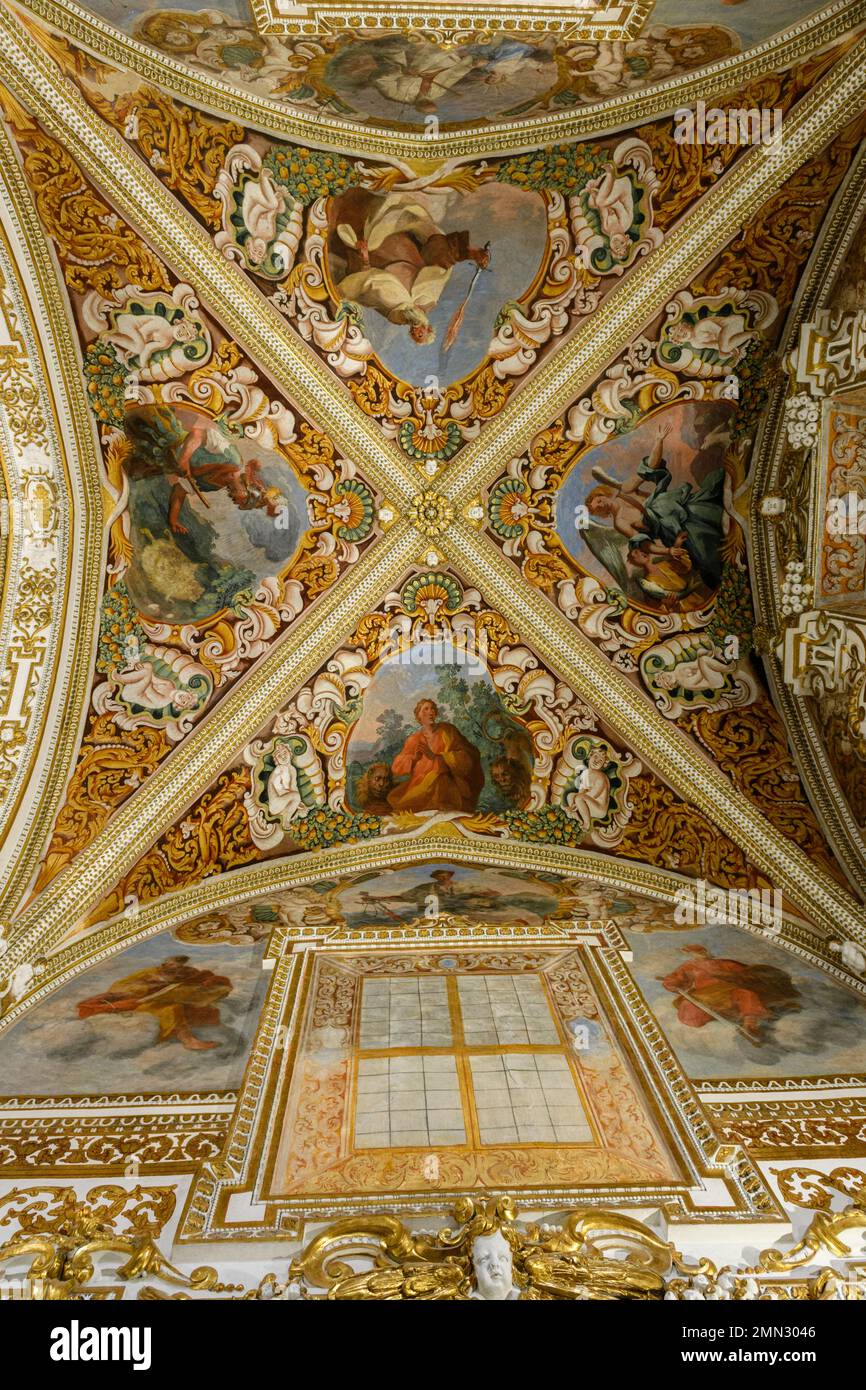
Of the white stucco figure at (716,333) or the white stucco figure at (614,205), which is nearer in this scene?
the white stucco figure at (614,205)

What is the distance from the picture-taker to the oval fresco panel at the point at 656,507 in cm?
743

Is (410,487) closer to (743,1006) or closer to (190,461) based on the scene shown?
(190,461)

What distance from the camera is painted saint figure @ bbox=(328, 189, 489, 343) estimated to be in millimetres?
6660

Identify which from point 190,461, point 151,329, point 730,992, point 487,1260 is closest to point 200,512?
point 190,461

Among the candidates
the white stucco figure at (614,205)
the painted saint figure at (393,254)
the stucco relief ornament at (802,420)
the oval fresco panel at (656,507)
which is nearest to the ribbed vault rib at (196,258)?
the painted saint figure at (393,254)

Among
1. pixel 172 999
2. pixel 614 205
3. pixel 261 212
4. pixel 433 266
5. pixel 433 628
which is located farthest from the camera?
pixel 433 628

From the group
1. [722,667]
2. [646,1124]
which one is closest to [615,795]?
[722,667]

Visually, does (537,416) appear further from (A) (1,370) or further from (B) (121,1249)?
(B) (121,1249)

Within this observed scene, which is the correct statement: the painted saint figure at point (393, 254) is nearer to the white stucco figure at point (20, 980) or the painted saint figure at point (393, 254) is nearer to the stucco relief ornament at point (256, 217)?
the stucco relief ornament at point (256, 217)

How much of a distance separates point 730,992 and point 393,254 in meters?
6.48

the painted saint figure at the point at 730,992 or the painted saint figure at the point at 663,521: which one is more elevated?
the painted saint figure at the point at 663,521

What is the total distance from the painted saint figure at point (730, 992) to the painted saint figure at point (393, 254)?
584cm

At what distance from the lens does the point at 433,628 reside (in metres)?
7.97

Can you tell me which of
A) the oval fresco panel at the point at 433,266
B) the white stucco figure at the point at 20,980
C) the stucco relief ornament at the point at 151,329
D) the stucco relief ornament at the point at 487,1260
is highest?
the oval fresco panel at the point at 433,266
